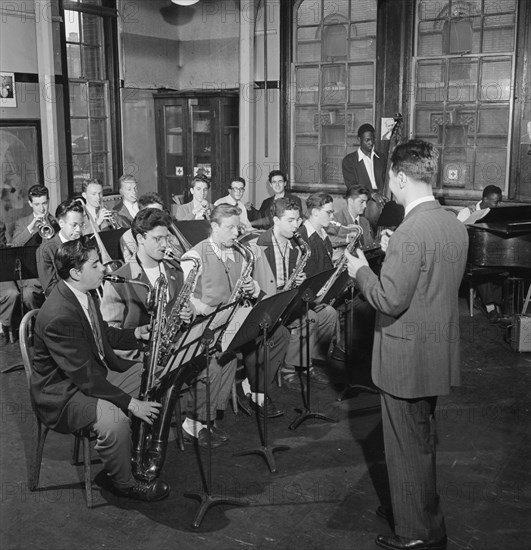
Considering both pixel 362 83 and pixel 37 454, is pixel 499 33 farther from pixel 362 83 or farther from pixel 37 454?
pixel 37 454

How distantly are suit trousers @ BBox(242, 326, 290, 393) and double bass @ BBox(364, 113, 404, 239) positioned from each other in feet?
7.16

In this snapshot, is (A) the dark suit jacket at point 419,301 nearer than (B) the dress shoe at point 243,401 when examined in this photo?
Yes

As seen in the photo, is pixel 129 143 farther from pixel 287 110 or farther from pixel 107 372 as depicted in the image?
pixel 107 372

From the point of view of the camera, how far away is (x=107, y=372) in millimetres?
3674

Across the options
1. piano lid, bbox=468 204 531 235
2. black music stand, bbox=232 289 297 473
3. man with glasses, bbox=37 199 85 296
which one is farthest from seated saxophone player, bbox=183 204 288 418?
piano lid, bbox=468 204 531 235

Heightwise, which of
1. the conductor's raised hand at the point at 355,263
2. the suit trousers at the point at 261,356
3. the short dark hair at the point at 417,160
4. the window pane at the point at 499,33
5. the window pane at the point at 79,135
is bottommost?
the suit trousers at the point at 261,356

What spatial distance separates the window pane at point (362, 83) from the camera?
27.9 ft

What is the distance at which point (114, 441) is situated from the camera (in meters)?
3.38

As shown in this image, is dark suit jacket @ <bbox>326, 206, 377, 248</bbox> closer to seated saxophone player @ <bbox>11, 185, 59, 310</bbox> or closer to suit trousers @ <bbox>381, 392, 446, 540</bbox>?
seated saxophone player @ <bbox>11, 185, 59, 310</bbox>

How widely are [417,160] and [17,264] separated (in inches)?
134

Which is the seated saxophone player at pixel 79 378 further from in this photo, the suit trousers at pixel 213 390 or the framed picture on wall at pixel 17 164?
the framed picture on wall at pixel 17 164

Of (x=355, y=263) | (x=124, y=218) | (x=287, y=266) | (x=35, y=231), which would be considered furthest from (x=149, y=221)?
(x=124, y=218)

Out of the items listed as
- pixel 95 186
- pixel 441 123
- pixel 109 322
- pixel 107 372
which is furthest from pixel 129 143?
pixel 107 372

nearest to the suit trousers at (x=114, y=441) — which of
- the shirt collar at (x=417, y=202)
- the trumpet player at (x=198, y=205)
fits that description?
the shirt collar at (x=417, y=202)
